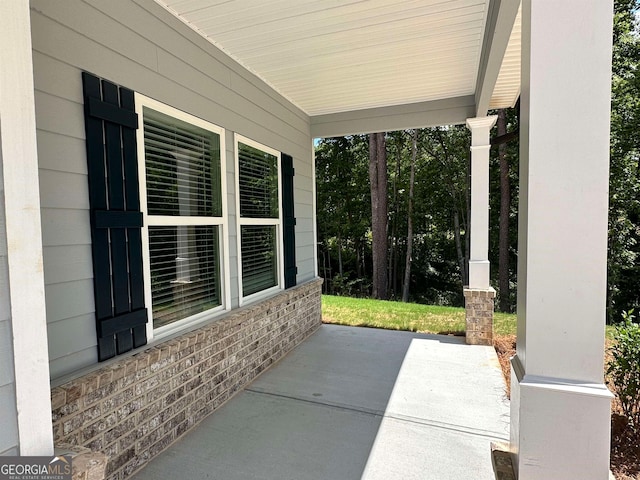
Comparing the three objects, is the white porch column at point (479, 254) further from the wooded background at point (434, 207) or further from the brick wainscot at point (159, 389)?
the wooded background at point (434, 207)

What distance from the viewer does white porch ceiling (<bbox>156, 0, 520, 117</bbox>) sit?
2.63m

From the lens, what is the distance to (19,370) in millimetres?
1077

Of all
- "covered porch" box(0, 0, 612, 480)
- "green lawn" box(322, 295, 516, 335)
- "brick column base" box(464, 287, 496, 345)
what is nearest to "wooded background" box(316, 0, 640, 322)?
"green lawn" box(322, 295, 516, 335)

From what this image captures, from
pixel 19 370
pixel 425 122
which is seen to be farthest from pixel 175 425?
pixel 425 122

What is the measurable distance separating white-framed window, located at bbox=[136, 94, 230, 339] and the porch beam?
245cm

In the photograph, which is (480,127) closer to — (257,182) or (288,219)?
(288,219)

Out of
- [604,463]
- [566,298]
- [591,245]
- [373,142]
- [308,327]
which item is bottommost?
[308,327]

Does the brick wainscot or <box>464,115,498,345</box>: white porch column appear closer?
the brick wainscot

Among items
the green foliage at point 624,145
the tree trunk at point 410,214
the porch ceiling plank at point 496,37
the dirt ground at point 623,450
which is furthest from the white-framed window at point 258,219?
the tree trunk at point 410,214

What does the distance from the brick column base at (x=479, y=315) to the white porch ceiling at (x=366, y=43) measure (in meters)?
2.34

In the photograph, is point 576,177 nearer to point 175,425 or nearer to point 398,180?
point 175,425

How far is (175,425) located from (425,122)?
4.48 meters

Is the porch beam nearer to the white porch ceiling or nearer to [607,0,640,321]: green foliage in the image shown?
the white porch ceiling

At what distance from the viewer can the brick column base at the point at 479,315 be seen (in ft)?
15.3
